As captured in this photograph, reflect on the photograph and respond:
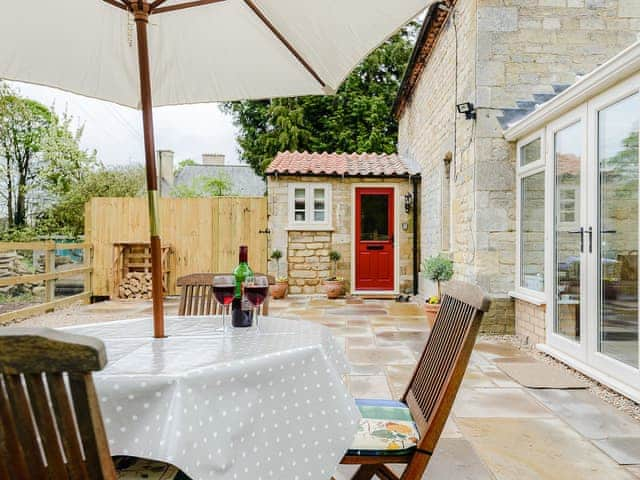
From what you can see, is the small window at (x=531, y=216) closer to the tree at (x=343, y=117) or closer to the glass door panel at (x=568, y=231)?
the glass door panel at (x=568, y=231)

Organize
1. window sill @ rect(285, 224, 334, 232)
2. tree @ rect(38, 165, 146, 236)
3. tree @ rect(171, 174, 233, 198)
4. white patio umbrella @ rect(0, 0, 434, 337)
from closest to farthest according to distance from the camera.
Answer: white patio umbrella @ rect(0, 0, 434, 337) → window sill @ rect(285, 224, 334, 232) → tree @ rect(38, 165, 146, 236) → tree @ rect(171, 174, 233, 198)

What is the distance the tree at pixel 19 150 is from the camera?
12.0 meters

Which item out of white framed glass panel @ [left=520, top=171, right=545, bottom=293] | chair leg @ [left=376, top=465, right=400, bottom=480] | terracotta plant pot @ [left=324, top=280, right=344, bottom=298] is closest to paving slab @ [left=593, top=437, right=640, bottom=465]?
chair leg @ [left=376, top=465, right=400, bottom=480]

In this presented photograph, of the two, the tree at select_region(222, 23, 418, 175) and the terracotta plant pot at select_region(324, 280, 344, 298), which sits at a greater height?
the tree at select_region(222, 23, 418, 175)

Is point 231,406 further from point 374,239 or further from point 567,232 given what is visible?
point 374,239

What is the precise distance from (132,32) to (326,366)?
6.11ft

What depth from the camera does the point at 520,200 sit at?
520cm

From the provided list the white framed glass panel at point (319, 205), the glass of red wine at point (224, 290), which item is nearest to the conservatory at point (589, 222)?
the glass of red wine at point (224, 290)

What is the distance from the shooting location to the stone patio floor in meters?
2.31

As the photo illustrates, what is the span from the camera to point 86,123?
15.2m

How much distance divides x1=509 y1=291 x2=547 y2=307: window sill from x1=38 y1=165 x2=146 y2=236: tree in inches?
427

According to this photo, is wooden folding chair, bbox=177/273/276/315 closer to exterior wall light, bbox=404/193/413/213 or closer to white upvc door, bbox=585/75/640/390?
white upvc door, bbox=585/75/640/390

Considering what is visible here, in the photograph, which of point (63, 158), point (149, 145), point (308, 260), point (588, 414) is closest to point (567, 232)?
point (588, 414)

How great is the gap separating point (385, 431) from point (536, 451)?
1286 millimetres
